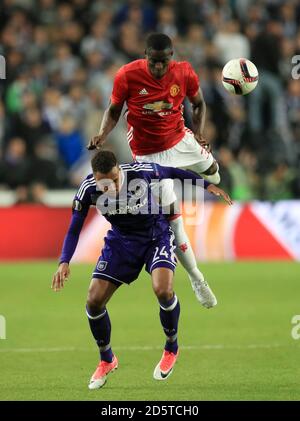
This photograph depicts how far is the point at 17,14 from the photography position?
20.7 metres

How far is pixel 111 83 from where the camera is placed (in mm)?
19719

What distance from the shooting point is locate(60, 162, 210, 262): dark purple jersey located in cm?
930

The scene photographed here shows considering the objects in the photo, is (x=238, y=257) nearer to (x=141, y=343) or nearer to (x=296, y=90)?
(x=296, y=90)

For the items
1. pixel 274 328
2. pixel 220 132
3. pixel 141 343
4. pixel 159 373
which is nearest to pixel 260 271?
pixel 220 132

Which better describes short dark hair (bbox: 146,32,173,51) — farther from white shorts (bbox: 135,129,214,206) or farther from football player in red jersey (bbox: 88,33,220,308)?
white shorts (bbox: 135,129,214,206)

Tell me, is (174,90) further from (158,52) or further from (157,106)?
(158,52)

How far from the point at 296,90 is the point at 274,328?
28.8 ft

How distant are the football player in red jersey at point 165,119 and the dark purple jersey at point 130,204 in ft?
1.85

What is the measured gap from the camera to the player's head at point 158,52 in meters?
9.67

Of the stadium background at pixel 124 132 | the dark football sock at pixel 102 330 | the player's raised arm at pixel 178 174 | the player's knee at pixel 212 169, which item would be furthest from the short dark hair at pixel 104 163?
the stadium background at pixel 124 132

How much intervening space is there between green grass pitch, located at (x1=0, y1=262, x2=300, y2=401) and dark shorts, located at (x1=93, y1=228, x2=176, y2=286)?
34.9 inches

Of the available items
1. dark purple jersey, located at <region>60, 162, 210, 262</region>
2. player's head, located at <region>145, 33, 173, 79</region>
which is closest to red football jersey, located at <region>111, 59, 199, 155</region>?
player's head, located at <region>145, 33, 173, 79</region>

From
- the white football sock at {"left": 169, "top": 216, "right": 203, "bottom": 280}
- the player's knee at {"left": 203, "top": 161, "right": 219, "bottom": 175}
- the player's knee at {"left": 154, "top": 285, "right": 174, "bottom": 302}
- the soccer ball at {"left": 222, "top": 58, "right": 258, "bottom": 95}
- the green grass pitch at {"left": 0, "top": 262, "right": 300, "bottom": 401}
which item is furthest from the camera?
the player's knee at {"left": 203, "top": 161, "right": 219, "bottom": 175}

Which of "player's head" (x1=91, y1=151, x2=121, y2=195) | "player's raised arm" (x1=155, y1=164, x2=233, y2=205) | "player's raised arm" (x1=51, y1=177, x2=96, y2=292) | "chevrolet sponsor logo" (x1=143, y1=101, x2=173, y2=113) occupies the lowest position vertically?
"player's raised arm" (x1=51, y1=177, x2=96, y2=292)
